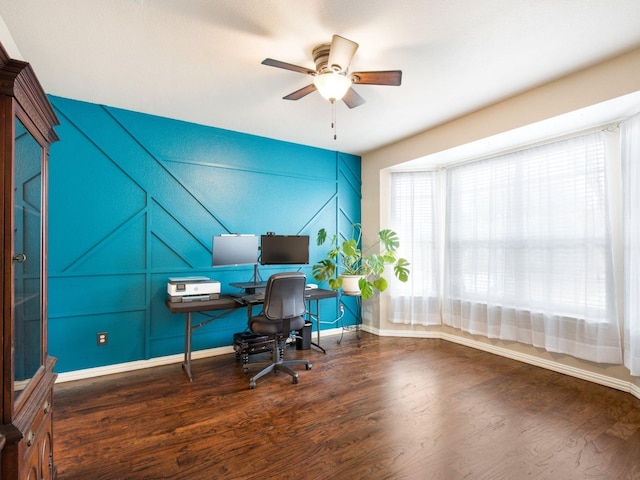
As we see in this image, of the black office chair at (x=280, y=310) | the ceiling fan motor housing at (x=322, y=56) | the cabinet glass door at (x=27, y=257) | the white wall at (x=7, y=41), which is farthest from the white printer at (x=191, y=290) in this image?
the ceiling fan motor housing at (x=322, y=56)

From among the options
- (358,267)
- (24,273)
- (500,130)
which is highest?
(500,130)

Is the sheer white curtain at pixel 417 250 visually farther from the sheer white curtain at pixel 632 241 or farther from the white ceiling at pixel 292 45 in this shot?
the sheer white curtain at pixel 632 241

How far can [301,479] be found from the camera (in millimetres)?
1777

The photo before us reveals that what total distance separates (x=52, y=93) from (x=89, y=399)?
2.74 metres

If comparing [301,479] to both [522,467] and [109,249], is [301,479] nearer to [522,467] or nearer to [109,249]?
[522,467]

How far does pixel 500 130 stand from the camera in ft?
10.4

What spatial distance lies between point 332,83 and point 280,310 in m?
1.96

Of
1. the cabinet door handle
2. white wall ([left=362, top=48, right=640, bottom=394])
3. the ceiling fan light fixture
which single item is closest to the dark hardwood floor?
white wall ([left=362, top=48, right=640, bottom=394])

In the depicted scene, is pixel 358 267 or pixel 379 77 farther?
pixel 358 267

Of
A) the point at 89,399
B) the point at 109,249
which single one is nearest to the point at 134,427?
the point at 89,399

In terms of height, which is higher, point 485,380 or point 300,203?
point 300,203

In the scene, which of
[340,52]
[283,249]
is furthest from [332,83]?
[283,249]

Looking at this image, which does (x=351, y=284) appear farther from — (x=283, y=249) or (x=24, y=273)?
(x=24, y=273)

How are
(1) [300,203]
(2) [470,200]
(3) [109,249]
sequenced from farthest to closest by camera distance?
(1) [300,203] → (2) [470,200] → (3) [109,249]
